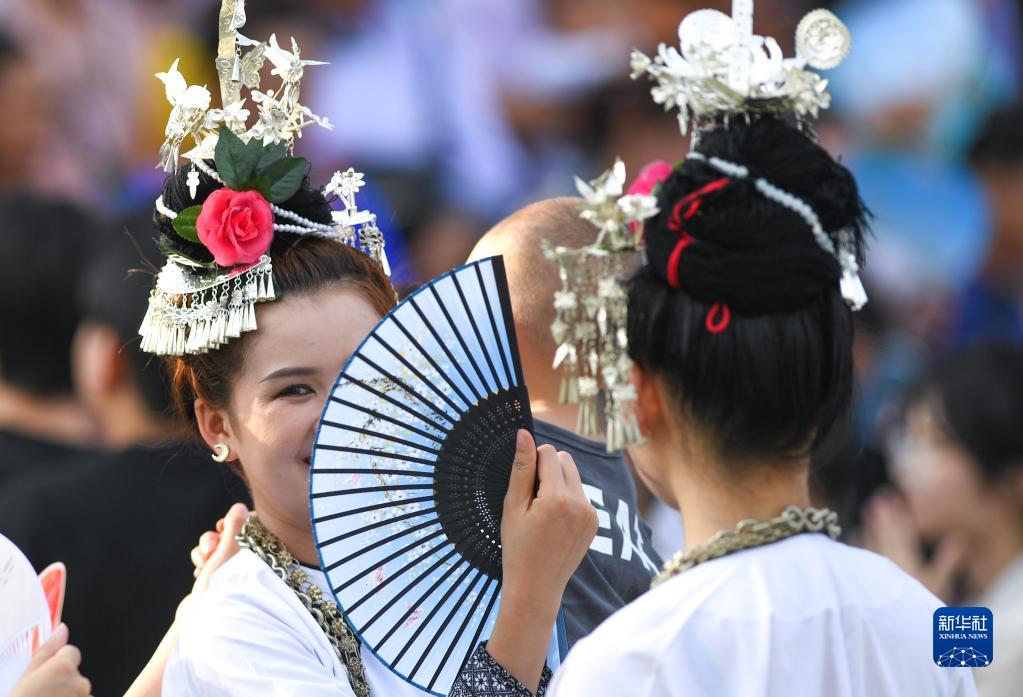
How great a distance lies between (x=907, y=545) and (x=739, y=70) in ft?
8.41

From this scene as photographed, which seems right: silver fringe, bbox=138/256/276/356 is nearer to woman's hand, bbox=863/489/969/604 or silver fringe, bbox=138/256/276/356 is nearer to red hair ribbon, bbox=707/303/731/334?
red hair ribbon, bbox=707/303/731/334

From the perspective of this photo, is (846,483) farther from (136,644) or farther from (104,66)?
(104,66)

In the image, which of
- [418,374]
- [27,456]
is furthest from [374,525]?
[27,456]

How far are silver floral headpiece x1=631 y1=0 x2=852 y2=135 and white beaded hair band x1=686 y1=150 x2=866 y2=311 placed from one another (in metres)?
0.09

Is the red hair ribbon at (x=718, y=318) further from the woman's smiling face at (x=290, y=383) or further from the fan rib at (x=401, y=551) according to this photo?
the woman's smiling face at (x=290, y=383)

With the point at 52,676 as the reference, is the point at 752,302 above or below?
above

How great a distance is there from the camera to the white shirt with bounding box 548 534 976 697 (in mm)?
1676

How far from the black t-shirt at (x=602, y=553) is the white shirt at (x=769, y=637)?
0.65m

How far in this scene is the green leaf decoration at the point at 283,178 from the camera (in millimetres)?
2348

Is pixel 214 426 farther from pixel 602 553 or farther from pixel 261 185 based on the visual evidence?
pixel 602 553

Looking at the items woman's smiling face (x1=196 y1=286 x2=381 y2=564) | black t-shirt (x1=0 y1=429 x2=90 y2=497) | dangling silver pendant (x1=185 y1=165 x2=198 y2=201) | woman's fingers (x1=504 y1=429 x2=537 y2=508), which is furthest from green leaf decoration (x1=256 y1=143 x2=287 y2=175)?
black t-shirt (x1=0 y1=429 x2=90 y2=497)

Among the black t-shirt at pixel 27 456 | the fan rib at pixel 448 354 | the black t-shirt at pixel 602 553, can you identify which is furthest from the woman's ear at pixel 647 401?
the black t-shirt at pixel 27 456

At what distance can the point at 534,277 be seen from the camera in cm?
253

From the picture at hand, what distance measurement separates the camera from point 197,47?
6.08 meters
